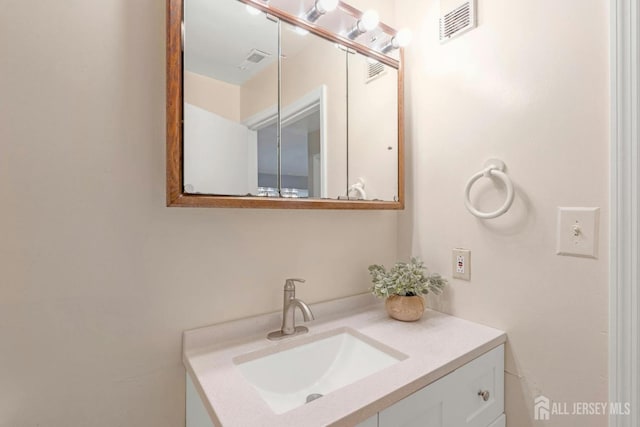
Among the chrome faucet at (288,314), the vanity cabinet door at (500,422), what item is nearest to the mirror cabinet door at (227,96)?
the chrome faucet at (288,314)

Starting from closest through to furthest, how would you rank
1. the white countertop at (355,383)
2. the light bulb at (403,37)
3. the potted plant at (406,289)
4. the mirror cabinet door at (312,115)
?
the white countertop at (355,383), the mirror cabinet door at (312,115), the potted plant at (406,289), the light bulb at (403,37)

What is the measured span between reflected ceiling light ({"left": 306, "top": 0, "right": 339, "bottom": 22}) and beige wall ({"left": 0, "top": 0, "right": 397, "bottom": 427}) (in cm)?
48

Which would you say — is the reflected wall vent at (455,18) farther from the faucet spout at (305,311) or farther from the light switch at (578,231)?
the faucet spout at (305,311)

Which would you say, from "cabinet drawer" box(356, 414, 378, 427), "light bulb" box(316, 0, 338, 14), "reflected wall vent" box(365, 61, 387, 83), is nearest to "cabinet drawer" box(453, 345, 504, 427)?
"cabinet drawer" box(356, 414, 378, 427)

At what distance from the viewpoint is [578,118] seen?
0.86 metres

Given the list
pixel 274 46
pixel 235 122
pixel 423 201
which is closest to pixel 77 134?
pixel 235 122

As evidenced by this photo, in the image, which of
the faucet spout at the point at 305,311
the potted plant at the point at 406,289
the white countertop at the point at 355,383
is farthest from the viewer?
the potted plant at the point at 406,289

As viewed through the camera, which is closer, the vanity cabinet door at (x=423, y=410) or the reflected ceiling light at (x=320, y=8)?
the vanity cabinet door at (x=423, y=410)

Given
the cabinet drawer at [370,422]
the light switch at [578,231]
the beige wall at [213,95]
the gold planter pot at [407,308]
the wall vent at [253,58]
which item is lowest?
the cabinet drawer at [370,422]

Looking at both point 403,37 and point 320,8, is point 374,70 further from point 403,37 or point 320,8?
point 320,8

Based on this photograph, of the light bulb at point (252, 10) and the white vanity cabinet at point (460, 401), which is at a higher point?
the light bulb at point (252, 10)

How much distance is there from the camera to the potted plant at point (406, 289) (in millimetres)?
1100

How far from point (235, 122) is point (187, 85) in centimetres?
16

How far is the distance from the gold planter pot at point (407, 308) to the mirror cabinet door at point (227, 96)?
2.19ft
